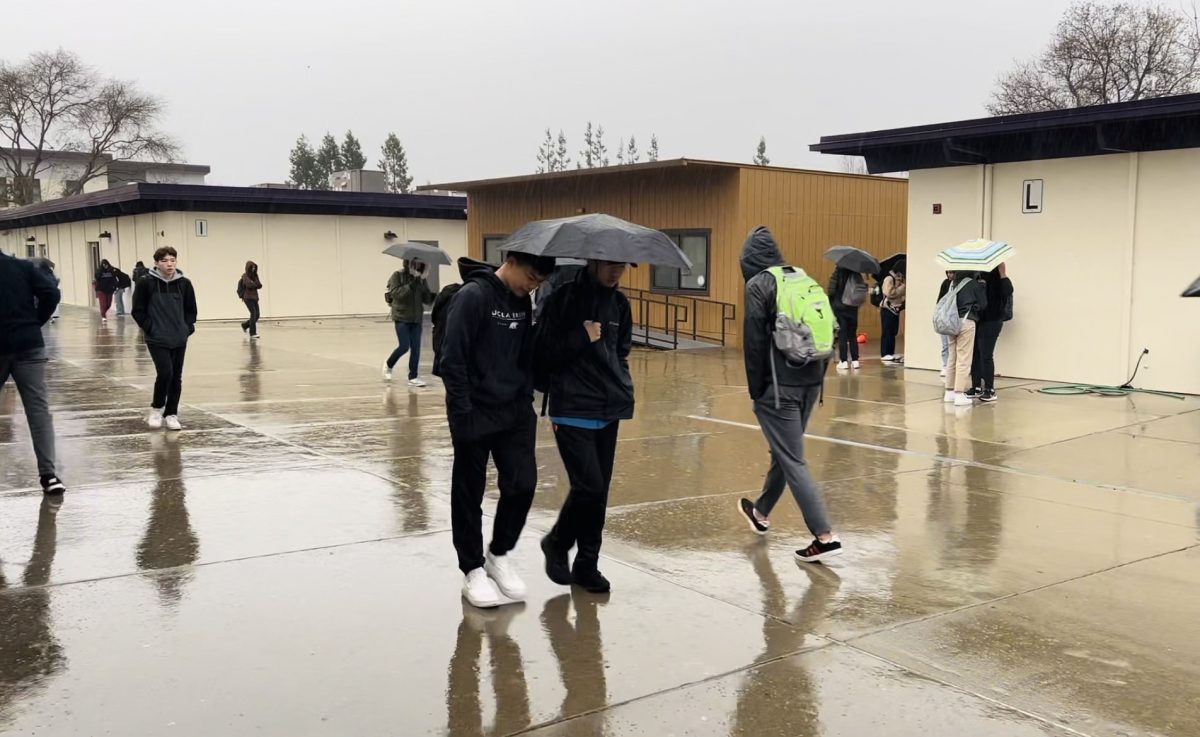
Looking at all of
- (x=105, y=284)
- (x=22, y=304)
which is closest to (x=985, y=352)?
(x=22, y=304)

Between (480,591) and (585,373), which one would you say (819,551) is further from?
(480,591)

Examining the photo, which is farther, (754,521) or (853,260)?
(853,260)

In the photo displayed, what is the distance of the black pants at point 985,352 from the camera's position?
11.9 meters

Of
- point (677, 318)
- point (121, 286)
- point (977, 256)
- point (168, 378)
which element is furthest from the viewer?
point (121, 286)

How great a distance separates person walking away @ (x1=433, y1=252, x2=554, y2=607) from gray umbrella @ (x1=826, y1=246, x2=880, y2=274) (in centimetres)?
1082

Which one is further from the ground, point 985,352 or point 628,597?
point 985,352

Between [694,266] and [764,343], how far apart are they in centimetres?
1473

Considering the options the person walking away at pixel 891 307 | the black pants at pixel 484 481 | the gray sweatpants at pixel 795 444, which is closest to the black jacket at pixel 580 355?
the black pants at pixel 484 481

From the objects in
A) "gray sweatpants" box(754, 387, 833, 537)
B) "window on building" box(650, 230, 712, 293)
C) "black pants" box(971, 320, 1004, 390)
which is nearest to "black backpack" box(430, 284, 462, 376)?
"gray sweatpants" box(754, 387, 833, 537)

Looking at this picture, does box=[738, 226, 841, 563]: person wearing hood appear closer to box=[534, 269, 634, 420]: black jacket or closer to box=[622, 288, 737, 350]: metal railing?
box=[534, 269, 634, 420]: black jacket

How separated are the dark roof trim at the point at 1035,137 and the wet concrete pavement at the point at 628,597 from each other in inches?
170

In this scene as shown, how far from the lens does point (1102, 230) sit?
43.0ft

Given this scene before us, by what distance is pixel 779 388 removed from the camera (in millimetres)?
5715

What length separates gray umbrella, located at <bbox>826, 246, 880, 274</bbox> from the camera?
49.2 feet
